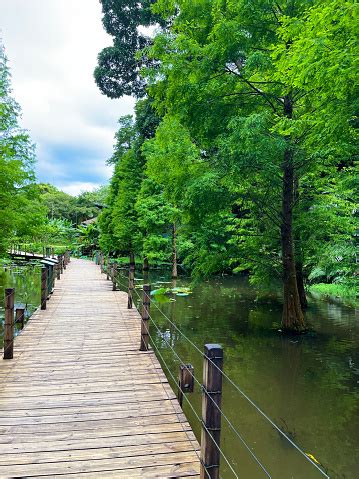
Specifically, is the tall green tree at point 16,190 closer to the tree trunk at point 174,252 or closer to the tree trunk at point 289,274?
the tree trunk at point 289,274

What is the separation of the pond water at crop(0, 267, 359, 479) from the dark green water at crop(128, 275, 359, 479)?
0.04 feet

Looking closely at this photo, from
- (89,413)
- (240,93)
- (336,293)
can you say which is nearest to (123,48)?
(240,93)

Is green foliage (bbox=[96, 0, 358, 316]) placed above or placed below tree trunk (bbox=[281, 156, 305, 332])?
above

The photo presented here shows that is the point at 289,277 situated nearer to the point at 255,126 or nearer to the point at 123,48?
the point at 255,126

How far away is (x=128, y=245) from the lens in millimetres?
26125

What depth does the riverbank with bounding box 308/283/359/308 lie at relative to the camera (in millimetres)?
15799

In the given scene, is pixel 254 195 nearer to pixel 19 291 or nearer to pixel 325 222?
pixel 325 222

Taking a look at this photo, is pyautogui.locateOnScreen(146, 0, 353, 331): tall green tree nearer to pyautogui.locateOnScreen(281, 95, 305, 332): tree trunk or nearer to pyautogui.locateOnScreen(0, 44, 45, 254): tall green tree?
pyautogui.locateOnScreen(281, 95, 305, 332): tree trunk

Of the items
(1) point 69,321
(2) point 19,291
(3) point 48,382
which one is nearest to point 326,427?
(3) point 48,382

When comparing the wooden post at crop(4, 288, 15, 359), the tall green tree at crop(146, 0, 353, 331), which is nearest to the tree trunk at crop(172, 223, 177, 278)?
the tall green tree at crop(146, 0, 353, 331)

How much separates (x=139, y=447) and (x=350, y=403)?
181 inches

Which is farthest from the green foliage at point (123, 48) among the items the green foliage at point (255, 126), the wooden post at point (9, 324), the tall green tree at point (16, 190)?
the wooden post at point (9, 324)

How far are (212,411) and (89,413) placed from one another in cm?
178

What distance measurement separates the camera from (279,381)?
7.09m
